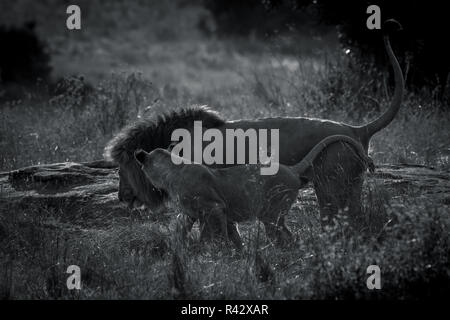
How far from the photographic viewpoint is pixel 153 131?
709 cm

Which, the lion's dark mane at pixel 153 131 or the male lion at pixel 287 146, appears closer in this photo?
the male lion at pixel 287 146

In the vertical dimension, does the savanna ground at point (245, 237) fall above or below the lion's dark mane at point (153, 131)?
below

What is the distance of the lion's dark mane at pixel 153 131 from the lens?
6.94m

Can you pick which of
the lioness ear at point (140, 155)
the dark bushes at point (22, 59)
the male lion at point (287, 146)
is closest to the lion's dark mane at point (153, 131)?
the male lion at point (287, 146)

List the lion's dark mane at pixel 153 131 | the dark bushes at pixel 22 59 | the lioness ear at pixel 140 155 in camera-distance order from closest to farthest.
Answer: the lioness ear at pixel 140 155 → the lion's dark mane at pixel 153 131 → the dark bushes at pixel 22 59

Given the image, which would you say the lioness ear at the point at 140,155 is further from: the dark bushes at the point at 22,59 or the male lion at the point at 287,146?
the dark bushes at the point at 22,59

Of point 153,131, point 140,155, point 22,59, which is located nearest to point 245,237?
point 140,155

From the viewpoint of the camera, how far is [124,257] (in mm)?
5918

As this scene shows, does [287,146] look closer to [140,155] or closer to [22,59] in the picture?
[140,155]

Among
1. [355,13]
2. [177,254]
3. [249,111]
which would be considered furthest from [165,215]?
[355,13]

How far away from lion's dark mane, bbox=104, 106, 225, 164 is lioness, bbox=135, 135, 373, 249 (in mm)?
441

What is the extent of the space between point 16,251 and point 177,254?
1550 mm

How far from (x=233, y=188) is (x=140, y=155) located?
84cm

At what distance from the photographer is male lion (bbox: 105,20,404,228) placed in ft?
21.8
